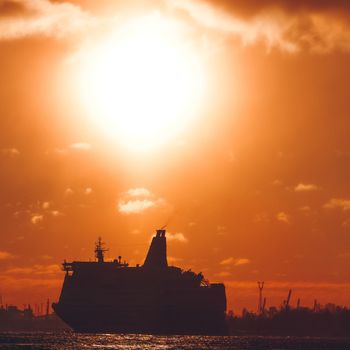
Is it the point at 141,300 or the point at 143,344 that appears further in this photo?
the point at 141,300

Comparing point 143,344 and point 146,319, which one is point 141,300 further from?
point 143,344

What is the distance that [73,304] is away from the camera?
17625cm

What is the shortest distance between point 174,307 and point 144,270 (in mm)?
9873

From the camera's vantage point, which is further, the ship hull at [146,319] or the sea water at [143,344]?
the ship hull at [146,319]

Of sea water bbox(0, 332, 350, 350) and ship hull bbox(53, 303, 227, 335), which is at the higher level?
ship hull bbox(53, 303, 227, 335)

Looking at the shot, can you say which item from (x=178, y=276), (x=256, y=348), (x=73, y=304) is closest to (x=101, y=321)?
(x=73, y=304)

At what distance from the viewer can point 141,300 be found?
570ft

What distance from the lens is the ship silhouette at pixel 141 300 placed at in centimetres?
17325

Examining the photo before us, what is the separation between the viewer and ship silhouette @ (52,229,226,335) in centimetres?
17325

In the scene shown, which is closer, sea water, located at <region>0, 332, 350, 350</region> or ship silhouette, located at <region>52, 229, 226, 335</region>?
sea water, located at <region>0, 332, 350, 350</region>

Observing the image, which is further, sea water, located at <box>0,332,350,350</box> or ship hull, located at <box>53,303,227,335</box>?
ship hull, located at <box>53,303,227,335</box>

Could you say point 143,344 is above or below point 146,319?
below

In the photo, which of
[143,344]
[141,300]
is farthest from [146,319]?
[143,344]

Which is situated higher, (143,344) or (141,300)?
(141,300)
